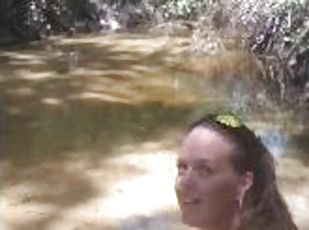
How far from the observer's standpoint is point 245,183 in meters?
1.68

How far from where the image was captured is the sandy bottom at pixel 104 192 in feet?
18.6

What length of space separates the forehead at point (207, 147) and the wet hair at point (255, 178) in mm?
12

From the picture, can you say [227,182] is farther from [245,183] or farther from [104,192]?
[104,192]

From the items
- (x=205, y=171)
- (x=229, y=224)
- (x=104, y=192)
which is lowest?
(x=104, y=192)

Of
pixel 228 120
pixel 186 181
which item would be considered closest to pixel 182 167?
pixel 186 181

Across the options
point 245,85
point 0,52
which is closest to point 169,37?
point 0,52

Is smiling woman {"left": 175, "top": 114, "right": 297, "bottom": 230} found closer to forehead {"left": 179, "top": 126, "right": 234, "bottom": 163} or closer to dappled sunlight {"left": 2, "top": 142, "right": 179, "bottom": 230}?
forehead {"left": 179, "top": 126, "right": 234, "bottom": 163}

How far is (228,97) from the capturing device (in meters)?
9.61

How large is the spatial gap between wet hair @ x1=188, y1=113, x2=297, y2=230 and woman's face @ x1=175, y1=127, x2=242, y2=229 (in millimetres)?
18

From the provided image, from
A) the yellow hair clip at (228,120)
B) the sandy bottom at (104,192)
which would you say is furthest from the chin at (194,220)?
the sandy bottom at (104,192)

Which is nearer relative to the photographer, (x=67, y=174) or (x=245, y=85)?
(x=67, y=174)

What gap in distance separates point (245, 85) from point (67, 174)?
4.31 m

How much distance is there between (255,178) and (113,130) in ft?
21.4

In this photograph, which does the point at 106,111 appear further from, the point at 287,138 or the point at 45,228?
the point at 45,228
